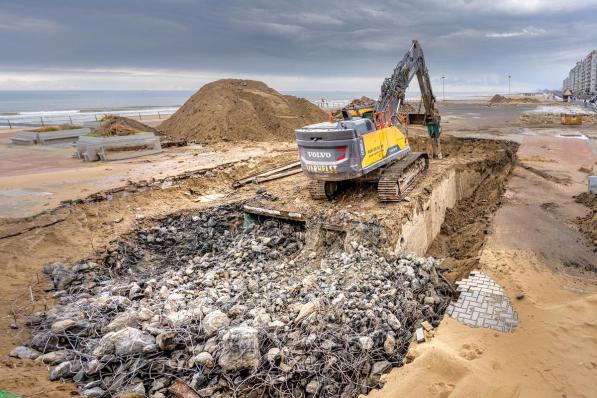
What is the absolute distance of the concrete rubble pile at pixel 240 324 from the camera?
14.6 feet

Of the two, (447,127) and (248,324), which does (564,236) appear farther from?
(447,127)

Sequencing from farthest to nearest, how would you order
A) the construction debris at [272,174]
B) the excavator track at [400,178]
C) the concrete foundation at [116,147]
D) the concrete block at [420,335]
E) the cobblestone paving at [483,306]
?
the concrete foundation at [116,147]
the construction debris at [272,174]
the excavator track at [400,178]
the cobblestone paving at [483,306]
the concrete block at [420,335]

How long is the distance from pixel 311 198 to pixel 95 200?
575 cm

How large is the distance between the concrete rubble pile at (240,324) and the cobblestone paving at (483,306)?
28 cm

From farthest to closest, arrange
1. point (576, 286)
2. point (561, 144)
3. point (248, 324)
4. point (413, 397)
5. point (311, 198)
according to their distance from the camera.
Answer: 1. point (561, 144)
2. point (311, 198)
3. point (576, 286)
4. point (248, 324)
5. point (413, 397)

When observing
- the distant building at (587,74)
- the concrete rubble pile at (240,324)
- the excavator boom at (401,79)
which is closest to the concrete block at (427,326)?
the concrete rubble pile at (240,324)

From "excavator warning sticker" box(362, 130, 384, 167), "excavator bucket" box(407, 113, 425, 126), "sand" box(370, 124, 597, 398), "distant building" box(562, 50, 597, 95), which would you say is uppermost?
"distant building" box(562, 50, 597, 95)

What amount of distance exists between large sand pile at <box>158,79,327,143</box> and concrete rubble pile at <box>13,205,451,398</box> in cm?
1323

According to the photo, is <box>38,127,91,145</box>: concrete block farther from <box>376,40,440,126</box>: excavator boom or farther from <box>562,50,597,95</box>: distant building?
<box>562,50,597,95</box>: distant building

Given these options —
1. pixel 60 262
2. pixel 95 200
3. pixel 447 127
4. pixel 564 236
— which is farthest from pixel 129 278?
pixel 447 127

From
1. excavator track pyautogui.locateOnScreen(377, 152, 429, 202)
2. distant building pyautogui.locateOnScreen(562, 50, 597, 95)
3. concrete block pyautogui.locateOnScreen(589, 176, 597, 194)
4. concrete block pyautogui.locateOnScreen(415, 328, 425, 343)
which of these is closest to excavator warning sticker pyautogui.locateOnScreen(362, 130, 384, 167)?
excavator track pyautogui.locateOnScreen(377, 152, 429, 202)

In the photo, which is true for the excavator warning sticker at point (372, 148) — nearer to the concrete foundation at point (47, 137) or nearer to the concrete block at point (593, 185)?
the concrete block at point (593, 185)

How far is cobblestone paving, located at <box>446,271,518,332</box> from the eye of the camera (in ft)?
17.6

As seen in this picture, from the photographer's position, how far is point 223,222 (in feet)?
31.9
